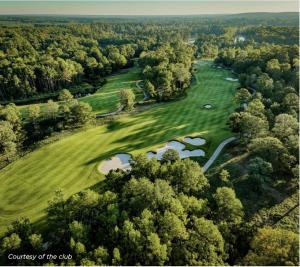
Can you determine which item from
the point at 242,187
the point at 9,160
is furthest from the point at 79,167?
the point at 242,187

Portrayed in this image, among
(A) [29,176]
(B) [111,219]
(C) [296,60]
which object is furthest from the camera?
(C) [296,60]

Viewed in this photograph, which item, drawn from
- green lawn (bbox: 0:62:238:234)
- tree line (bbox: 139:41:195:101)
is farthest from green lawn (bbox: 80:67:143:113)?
tree line (bbox: 139:41:195:101)

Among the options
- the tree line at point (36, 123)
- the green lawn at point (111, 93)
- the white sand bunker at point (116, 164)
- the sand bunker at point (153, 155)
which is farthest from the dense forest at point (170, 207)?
the green lawn at point (111, 93)

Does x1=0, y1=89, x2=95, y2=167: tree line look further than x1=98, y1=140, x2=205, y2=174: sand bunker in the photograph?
Yes

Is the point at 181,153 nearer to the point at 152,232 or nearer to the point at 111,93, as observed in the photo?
the point at 152,232

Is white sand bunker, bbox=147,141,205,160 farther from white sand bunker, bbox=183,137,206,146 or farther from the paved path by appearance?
the paved path

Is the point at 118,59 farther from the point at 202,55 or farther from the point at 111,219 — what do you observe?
the point at 111,219

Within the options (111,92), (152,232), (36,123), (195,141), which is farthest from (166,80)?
(152,232)
